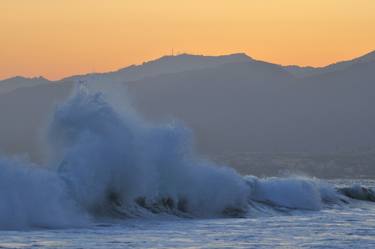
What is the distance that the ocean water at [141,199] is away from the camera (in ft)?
115

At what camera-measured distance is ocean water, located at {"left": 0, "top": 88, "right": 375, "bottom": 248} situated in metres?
35.2

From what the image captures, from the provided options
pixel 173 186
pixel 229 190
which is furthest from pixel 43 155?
pixel 229 190

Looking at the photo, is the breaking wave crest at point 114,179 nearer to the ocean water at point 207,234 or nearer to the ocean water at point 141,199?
the ocean water at point 141,199

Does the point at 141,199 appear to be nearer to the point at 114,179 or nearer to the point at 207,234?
the point at 114,179

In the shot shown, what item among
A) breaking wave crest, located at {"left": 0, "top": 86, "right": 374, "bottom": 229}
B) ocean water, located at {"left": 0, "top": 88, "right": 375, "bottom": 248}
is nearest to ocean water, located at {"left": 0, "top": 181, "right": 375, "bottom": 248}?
ocean water, located at {"left": 0, "top": 88, "right": 375, "bottom": 248}

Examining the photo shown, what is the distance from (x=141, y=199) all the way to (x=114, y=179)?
1.41 meters

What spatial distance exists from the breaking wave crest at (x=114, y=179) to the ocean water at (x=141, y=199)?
0.05 m

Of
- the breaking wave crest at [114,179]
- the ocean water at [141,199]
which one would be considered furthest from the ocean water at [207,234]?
the breaking wave crest at [114,179]

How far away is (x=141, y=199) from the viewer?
46.7 meters

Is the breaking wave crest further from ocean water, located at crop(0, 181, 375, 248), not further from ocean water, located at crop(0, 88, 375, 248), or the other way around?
ocean water, located at crop(0, 181, 375, 248)

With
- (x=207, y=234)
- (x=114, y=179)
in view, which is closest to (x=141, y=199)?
(x=114, y=179)

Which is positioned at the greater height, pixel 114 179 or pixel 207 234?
pixel 114 179

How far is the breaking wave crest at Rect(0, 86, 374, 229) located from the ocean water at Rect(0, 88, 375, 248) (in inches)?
1.9

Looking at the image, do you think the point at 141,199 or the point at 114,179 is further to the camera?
the point at 141,199
